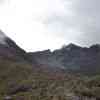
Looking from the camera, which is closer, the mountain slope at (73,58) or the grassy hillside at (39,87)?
the grassy hillside at (39,87)

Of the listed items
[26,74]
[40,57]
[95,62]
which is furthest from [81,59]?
[26,74]

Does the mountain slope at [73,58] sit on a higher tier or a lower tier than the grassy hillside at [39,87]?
higher

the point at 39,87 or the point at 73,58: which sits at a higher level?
the point at 73,58

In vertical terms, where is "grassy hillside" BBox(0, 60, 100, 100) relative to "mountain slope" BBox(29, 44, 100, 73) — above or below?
below

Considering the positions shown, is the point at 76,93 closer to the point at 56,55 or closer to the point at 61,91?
the point at 61,91

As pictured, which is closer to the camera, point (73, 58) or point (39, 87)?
point (39, 87)

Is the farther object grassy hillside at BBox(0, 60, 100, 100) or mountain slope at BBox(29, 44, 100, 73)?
mountain slope at BBox(29, 44, 100, 73)

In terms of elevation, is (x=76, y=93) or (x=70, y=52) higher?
(x=70, y=52)

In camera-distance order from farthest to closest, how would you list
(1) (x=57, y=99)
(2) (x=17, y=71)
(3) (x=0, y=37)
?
(3) (x=0, y=37)
(2) (x=17, y=71)
(1) (x=57, y=99)

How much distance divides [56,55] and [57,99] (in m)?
50.5

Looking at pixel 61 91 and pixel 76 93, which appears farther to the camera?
pixel 61 91

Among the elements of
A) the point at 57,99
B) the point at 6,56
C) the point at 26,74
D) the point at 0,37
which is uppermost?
the point at 0,37

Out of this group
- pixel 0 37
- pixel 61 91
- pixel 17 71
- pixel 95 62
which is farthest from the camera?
pixel 95 62

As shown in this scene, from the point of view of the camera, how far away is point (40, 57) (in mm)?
62312
